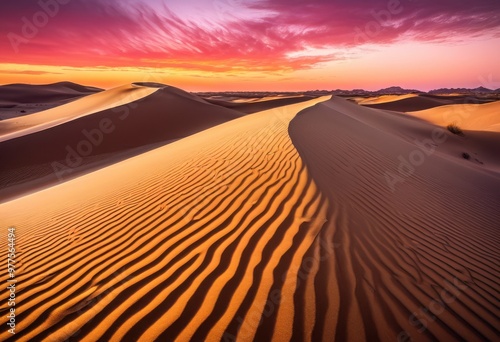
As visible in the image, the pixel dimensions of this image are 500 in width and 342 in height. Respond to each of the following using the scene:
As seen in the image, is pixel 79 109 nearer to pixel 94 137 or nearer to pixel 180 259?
pixel 94 137

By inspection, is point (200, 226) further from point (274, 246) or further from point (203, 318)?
point (203, 318)

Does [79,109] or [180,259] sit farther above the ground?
[180,259]

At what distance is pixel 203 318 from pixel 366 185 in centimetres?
378

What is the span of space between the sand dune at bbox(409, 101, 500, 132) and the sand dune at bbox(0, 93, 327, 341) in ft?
78.5

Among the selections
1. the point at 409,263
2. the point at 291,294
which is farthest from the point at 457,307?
the point at 291,294

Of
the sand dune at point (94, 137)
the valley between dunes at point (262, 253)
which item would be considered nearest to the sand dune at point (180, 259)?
the valley between dunes at point (262, 253)

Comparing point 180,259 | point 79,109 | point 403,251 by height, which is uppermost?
point 180,259

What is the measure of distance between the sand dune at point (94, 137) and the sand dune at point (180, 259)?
25.2ft

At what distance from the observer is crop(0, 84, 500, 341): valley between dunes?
2211mm

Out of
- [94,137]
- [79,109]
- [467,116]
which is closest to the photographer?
[94,137]

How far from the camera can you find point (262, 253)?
2.87 metres

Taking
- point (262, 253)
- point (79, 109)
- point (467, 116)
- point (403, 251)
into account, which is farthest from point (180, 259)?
point (467, 116)

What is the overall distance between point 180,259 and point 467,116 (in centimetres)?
3095

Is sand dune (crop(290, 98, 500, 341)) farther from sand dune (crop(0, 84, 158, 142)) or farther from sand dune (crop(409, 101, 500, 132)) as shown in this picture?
sand dune (crop(0, 84, 158, 142))
